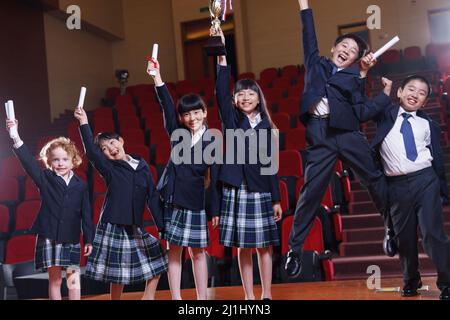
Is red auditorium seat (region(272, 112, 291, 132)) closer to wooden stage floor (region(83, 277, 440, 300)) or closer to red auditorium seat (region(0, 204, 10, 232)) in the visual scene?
A: wooden stage floor (region(83, 277, 440, 300))

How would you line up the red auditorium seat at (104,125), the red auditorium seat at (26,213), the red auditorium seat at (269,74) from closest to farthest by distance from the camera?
the red auditorium seat at (26,213) → the red auditorium seat at (104,125) → the red auditorium seat at (269,74)

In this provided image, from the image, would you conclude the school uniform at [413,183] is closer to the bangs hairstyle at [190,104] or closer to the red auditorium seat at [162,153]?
the bangs hairstyle at [190,104]

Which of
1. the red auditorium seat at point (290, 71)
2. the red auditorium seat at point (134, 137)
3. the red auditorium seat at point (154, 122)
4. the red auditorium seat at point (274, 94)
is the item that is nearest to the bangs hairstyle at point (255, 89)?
the red auditorium seat at point (134, 137)

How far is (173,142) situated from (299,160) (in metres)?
1.08

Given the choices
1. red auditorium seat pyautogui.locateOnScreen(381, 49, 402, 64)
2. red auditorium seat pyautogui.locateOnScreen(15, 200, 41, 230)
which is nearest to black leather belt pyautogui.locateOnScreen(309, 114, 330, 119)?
red auditorium seat pyautogui.locateOnScreen(15, 200, 41, 230)

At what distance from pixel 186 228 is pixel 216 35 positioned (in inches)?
18.5

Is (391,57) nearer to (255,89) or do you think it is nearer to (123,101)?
(123,101)

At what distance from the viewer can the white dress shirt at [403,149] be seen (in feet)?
4.21

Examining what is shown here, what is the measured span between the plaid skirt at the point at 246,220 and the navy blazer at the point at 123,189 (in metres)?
0.17

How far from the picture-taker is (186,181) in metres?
1.31

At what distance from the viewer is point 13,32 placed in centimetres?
354

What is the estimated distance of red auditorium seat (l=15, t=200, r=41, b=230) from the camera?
2176 mm
